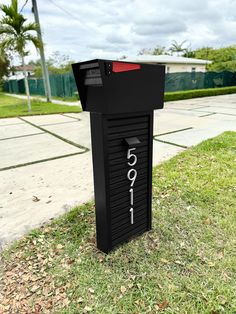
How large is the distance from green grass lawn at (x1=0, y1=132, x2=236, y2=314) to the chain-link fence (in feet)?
45.2


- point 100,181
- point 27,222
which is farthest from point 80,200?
point 100,181

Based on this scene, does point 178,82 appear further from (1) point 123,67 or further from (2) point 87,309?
(2) point 87,309

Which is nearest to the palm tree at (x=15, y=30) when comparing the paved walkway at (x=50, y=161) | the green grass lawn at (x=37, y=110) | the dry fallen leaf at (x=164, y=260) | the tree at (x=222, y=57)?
the green grass lawn at (x=37, y=110)

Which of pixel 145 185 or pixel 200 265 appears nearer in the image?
pixel 200 265

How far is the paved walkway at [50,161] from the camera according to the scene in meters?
2.49

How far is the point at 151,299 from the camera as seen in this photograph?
58.9 inches

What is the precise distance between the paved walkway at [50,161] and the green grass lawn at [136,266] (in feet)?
1.03

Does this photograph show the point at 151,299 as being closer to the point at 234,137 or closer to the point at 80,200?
the point at 80,200

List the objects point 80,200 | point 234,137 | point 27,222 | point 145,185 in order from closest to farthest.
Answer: point 145,185 < point 27,222 < point 80,200 < point 234,137

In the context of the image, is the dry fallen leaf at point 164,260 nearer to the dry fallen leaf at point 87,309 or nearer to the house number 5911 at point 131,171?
the house number 5911 at point 131,171

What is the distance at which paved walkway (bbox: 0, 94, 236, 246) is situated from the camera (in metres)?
2.49

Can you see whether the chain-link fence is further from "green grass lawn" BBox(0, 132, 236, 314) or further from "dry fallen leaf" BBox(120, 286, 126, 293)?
"dry fallen leaf" BBox(120, 286, 126, 293)

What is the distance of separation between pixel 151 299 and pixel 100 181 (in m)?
→ 0.79

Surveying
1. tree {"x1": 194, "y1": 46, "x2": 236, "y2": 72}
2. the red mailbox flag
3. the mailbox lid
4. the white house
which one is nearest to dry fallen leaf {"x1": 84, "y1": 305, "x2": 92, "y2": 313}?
the mailbox lid
